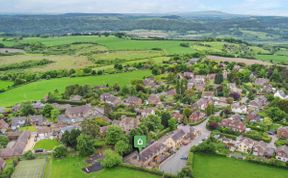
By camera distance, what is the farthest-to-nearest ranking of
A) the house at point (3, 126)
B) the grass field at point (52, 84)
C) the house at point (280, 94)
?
the grass field at point (52, 84) → the house at point (280, 94) → the house at point (3, 126)

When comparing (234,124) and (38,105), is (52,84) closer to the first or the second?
(38,105)

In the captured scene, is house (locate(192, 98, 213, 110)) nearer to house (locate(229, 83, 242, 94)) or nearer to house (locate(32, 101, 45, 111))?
house (locate(229, 83, 242, 94))

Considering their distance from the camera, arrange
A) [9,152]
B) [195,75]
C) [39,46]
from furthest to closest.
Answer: [39,46]
[195,75]
[9,152]

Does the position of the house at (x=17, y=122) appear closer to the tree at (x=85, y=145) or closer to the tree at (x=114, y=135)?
the tree at (x=85, y=145)

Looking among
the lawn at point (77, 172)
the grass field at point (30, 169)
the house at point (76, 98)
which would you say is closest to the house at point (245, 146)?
the lawn at point (77, 172)

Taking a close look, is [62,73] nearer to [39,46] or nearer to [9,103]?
[9,103]

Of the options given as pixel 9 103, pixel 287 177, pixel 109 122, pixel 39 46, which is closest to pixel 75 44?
pixel 39 46
